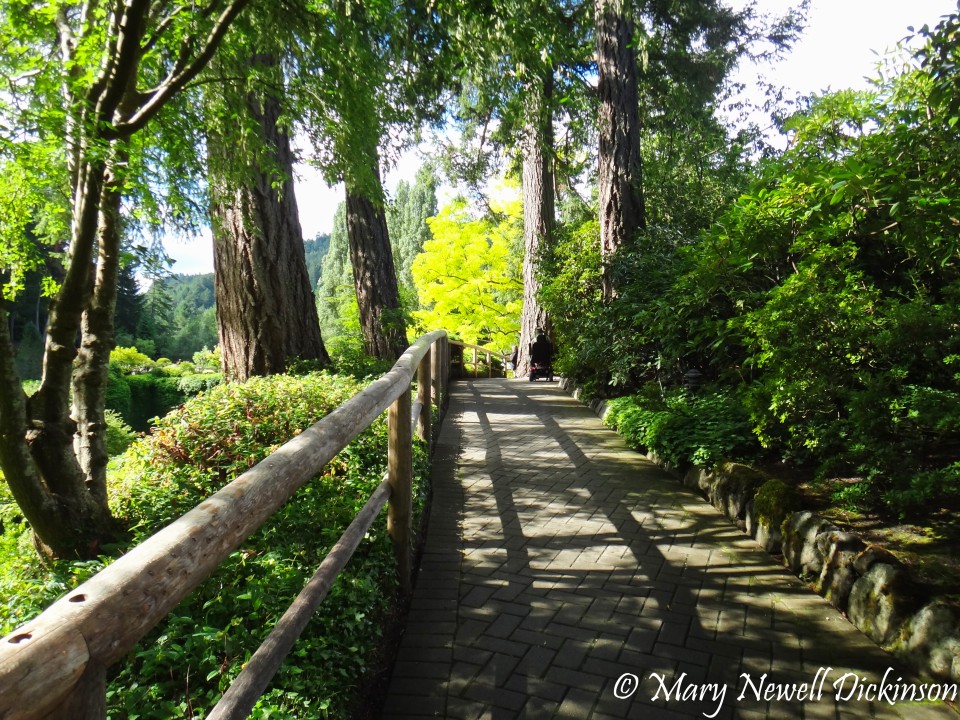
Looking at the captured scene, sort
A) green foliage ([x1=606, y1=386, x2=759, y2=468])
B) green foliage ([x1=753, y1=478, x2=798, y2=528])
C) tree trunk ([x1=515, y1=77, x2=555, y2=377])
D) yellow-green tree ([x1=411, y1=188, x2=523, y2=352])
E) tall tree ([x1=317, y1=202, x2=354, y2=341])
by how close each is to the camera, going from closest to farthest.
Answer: green foliage ([x1=753, y1=478, x2=798, y2=528])
green foliage ([x1=606, y1=386, x2=759, y2=468])
tree trunk ([x1=515, y1=77, x2=555, y2=377])
yellow-green tree ([x1=411, y1=188, x2=523, y2=352])
tall tree ([x1=317, y1=202, x2=354, y2=341])

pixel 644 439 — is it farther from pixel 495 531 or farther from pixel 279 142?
pixel 279 142

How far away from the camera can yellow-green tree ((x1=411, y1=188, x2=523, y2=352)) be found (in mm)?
26359

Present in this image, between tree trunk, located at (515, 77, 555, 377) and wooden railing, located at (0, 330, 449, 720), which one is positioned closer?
wooden railing, located at (0, 330, 449, 720)

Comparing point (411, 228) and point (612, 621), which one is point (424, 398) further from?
point (411, 228)

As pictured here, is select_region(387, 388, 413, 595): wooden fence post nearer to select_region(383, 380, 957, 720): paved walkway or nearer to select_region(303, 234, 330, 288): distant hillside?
select_region(383, 380, 957, 720): paved walkway

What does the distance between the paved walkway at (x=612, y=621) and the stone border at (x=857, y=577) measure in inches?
3.5

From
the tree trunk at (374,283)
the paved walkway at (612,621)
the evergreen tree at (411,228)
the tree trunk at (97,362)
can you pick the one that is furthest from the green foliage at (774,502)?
the evergreen tree at (411,228)

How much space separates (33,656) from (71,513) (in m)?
4.32

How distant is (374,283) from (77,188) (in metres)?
7.32

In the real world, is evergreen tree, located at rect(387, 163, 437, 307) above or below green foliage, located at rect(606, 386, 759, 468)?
above

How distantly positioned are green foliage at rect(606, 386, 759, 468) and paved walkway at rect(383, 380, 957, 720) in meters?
0.41

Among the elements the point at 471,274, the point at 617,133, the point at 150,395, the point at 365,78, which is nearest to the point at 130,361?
the point at 150,395

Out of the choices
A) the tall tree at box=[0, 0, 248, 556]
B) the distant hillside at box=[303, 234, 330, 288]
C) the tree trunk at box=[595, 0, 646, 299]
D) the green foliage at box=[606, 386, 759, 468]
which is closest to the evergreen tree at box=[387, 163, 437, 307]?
the tree trunk at box=[595, 0, 646, 299]

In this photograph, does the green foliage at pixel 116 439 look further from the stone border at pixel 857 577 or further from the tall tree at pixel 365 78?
the stone border at pixel 857 577
